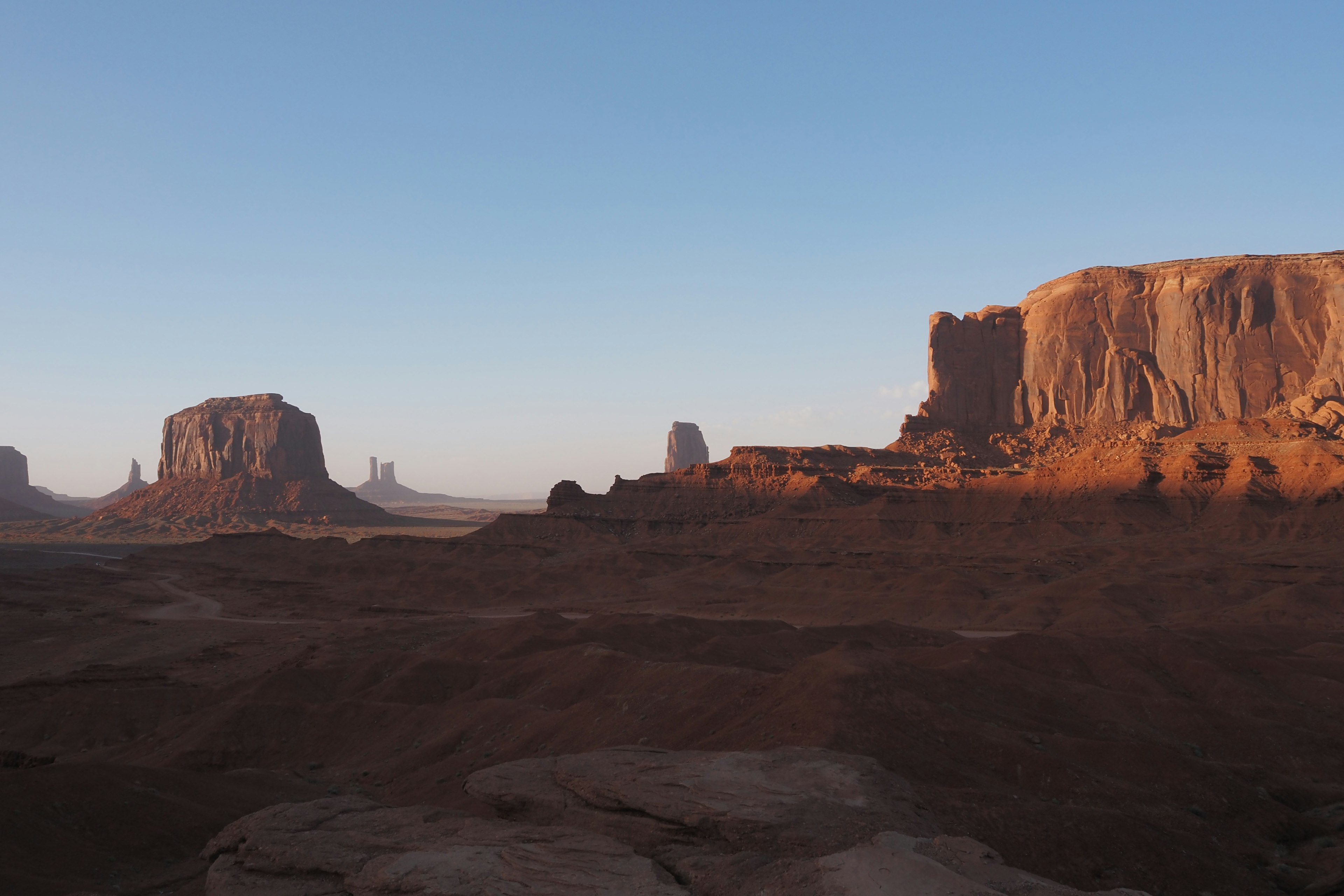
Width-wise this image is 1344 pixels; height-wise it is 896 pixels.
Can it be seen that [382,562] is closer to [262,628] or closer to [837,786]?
[262,628]

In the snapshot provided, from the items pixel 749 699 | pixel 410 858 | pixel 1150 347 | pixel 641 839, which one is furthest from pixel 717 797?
pixel 1150 347

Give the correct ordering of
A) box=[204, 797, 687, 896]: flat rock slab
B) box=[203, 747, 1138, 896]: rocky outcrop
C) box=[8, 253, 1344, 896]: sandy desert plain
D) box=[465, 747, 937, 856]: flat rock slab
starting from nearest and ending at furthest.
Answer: box=[203, 747, 1138, 896]: rocky outcrop < box=[204, 797, 687, 896]: flat rock slab < box=[465, 747, 937, 856]: flat rock slab < box=[8, 253, 1344, 896]: sandy desert plain

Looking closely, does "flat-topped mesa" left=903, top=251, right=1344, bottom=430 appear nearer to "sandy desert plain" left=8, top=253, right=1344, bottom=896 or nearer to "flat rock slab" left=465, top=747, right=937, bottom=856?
"sandy desert plain" left=8, top=253, right=1344, bottom=896

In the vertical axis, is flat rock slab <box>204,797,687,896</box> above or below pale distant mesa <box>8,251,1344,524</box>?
below

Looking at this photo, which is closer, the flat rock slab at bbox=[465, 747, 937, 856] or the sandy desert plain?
the flat rock slab at bbox=[465, 747, 937, 856]

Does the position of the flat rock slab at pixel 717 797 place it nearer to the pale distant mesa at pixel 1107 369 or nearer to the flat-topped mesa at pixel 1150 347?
the pale distant mesa at pixel 1107 369

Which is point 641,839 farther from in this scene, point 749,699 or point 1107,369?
point 1107,369

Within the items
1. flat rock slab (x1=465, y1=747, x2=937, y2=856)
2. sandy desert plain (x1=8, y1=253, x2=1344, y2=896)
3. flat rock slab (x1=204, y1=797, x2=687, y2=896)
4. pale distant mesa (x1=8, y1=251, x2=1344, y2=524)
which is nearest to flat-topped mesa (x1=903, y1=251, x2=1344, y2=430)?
pale distant mesa (x1=8, y1=251, x2=1344, y2=524)

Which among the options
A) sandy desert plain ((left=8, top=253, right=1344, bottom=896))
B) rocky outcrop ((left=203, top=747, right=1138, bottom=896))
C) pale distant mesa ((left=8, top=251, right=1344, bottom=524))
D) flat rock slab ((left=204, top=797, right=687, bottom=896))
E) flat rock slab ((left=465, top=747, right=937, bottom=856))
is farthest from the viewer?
pale distant mesa ((left=8, top=251, right=1344, bottom=524))
